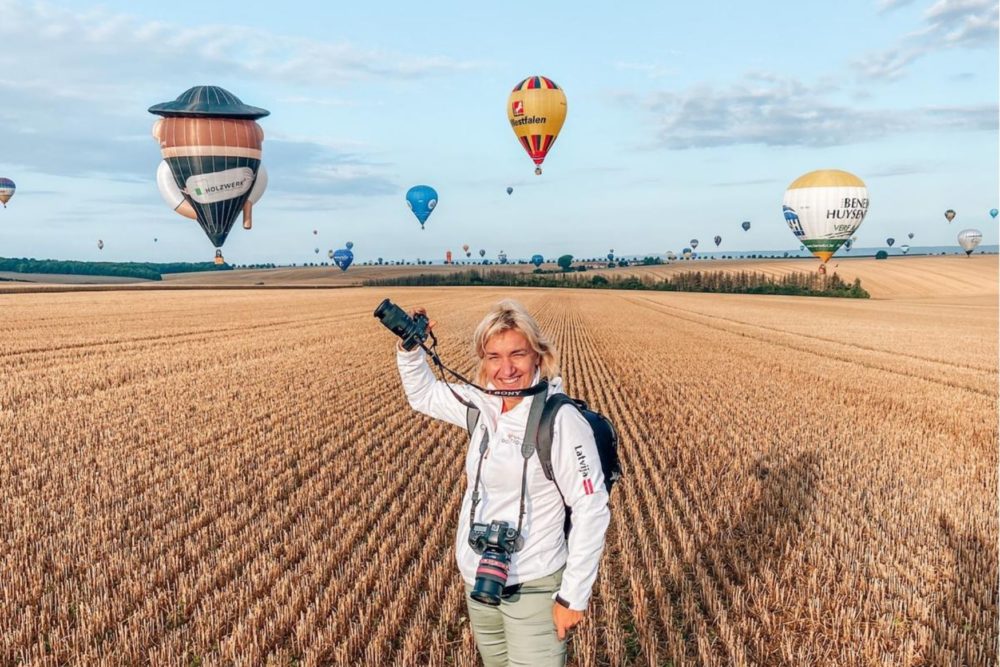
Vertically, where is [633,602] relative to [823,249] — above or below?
below

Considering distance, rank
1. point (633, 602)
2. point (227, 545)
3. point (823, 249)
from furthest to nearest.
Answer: point (823, 249) < point (227, 545) < point (633, 602)

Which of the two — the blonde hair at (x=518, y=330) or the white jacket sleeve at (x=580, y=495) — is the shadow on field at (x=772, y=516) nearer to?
the white jacket sleeve at (x=580, y=495)

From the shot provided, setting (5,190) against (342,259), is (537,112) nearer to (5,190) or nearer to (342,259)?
(342,259)

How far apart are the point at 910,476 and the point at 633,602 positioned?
5577mm

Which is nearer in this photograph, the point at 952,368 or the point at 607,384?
the point at 607,384

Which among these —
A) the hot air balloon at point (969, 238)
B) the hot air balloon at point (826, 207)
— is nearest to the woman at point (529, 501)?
the hot air balloon at point (826, 207)

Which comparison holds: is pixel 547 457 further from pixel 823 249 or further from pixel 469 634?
pixel 823 249

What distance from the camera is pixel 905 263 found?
101812 mm

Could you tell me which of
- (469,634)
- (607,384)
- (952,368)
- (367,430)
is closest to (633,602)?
(469,634)

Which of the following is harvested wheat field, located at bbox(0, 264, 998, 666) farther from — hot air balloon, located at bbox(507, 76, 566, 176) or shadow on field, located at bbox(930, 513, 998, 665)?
hot air balloon, located at bbox(507, 76, 566, 176)

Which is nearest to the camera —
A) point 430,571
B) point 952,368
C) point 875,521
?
point 430,571

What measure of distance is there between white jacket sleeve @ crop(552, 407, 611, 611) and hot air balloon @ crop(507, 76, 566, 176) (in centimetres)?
3726

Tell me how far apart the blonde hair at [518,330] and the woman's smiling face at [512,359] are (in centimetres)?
2

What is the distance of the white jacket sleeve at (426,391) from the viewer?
3449 mm
